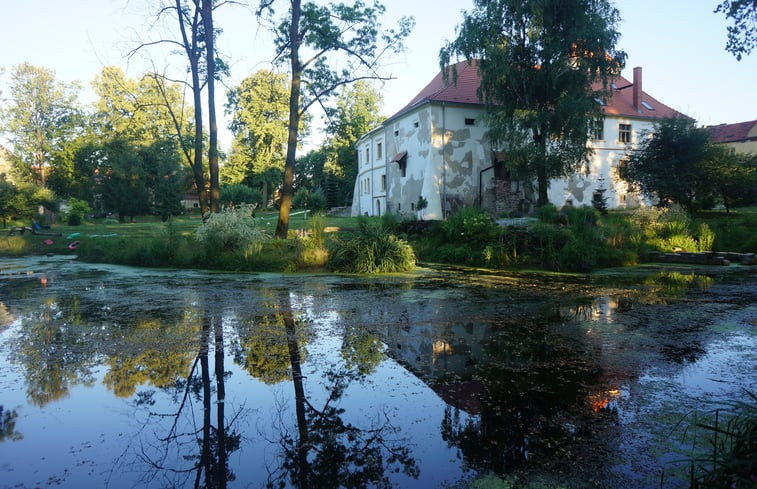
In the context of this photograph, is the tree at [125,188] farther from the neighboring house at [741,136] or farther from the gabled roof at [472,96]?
the neighboring house at [741,136]

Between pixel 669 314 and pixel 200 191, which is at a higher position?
pixel 200 191

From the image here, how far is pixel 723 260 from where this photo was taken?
1338 cm

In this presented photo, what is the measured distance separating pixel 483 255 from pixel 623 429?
10.2 m

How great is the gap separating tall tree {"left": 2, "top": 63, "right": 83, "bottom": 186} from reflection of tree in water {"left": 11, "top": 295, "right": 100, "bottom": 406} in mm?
47679

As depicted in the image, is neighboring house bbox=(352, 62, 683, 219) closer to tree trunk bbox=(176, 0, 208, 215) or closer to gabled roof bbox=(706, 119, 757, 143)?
tree trunk bbox=(176, 0, 208, 215)

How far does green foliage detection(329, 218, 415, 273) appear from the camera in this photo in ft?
38.9

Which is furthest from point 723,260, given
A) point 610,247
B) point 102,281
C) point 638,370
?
point 102,281

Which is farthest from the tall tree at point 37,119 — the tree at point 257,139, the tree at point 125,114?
the tree at point 257,139

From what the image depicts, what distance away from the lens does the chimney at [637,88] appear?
3356 centimetres

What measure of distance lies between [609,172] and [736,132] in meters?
26.6

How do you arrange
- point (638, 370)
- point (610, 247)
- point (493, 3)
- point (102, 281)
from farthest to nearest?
1. point (493, 3)
2. point (610, 247)
3. point (102, 281)
4. point (638, 370)

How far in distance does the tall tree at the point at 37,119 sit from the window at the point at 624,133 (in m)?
48.4

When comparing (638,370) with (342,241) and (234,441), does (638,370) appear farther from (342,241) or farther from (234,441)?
(342,241)

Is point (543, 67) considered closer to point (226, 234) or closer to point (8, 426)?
point (226, 234)
